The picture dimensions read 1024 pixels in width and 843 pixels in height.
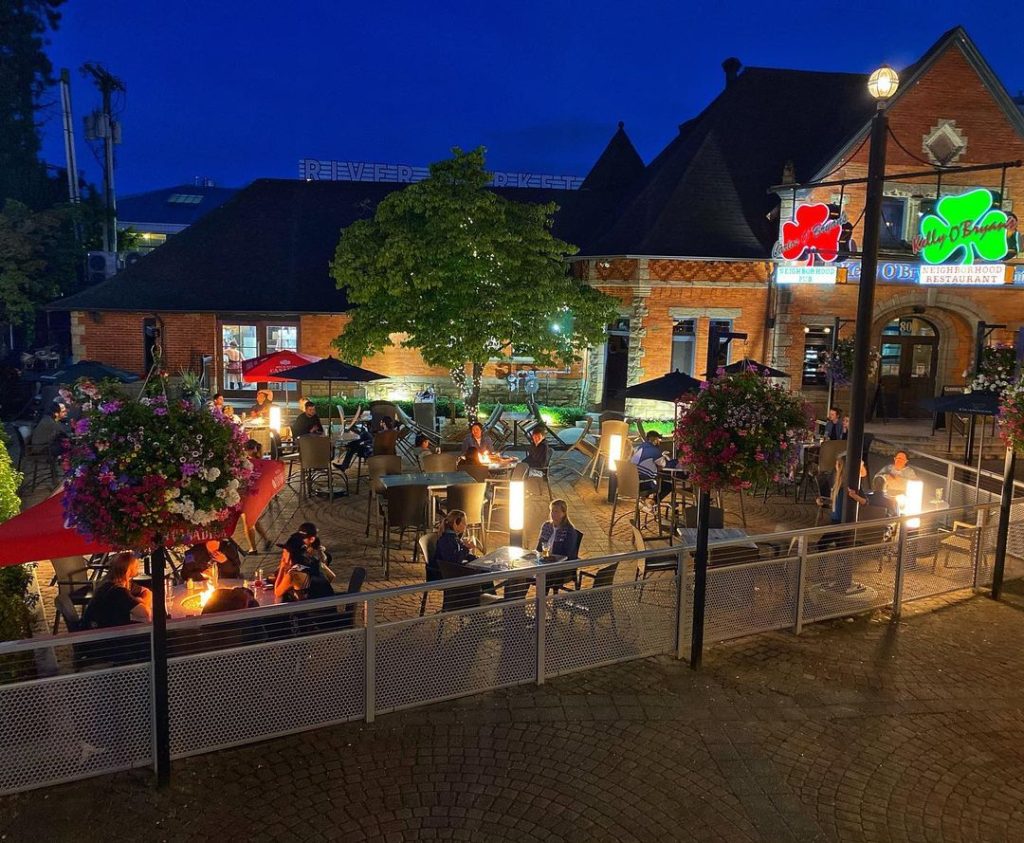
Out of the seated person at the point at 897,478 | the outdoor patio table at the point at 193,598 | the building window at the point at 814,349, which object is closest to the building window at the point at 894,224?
the building window at the point at 814,349

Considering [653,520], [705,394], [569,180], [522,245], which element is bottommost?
[653,520]

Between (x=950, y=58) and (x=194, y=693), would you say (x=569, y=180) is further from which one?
(x=194, y=693)

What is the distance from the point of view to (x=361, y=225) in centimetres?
1988

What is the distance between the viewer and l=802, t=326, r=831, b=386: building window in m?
23.5

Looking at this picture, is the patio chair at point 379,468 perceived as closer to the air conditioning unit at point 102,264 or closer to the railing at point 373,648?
the railing at point 373,648

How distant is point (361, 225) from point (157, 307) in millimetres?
8373

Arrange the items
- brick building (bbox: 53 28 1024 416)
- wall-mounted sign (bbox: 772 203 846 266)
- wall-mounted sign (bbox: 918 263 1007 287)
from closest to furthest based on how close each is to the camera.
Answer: wall-mounted sign (bbox: 918 263 1007 287)
wall-mounted sign (bbox: 772 203 846 266)
brick building (bbox: 53 28 1024 416)

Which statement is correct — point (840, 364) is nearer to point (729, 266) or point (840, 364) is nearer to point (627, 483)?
point (729, 266)

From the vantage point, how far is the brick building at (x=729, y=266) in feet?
74.6

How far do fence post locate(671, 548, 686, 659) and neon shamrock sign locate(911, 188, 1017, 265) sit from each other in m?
12.0

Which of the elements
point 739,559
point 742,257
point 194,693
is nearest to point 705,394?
point 739,559

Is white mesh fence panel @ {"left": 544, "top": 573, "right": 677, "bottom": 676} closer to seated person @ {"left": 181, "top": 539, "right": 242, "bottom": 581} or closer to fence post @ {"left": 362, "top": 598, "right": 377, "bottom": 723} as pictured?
→ fence post @ {"left": 362, "top": 598, "right": 377, "bottom": 723}

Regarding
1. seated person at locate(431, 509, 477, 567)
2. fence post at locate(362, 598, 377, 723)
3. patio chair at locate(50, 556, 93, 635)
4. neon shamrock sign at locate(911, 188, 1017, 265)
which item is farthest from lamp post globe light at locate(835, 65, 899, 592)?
patio chair at locate(50, 556, 93, 635)

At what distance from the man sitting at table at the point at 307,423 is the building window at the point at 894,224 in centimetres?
1658
